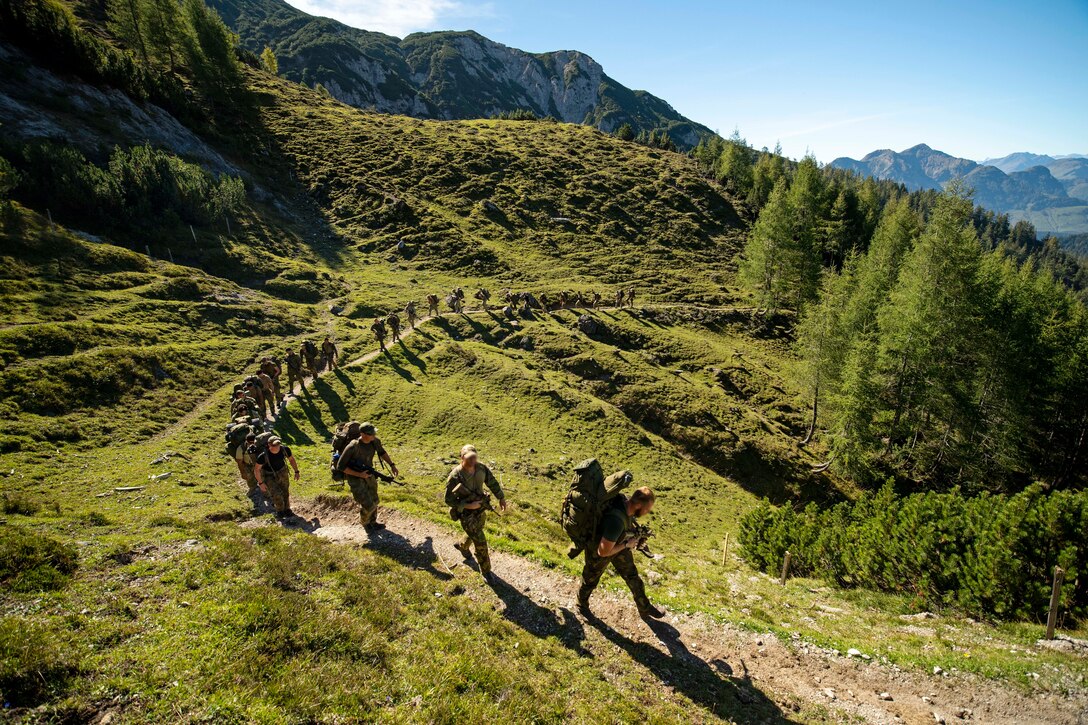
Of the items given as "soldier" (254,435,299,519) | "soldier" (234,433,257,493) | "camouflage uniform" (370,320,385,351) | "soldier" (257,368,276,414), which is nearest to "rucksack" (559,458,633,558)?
"soldier" (254,435,299,519)

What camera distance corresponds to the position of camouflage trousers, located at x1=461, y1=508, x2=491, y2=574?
1170 centimetres

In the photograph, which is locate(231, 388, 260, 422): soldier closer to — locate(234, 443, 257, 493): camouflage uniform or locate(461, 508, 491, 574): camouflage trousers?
locate(234, 443, 257, 493): camouflage uniform

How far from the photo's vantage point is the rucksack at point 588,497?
1024 centimetres

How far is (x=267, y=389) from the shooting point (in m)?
26.6

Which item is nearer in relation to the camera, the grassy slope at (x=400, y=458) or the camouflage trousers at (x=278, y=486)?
the grassy slope at (x=400, y=458)

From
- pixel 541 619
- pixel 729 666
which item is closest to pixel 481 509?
pixel 541 619

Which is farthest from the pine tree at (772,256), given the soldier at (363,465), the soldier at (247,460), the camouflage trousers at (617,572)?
the soldier at (247,460)

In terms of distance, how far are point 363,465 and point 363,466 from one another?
35 mm

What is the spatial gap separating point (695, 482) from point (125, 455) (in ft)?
104

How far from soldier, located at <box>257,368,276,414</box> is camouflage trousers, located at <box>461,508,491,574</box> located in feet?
65.6

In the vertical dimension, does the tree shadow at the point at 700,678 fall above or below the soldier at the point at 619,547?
below

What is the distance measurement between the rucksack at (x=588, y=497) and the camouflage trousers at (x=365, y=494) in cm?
652

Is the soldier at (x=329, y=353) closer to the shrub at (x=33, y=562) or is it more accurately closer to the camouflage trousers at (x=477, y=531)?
the shrub at (x=33, y=562)

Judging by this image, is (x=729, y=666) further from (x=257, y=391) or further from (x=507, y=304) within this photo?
(x=507, y=304)
